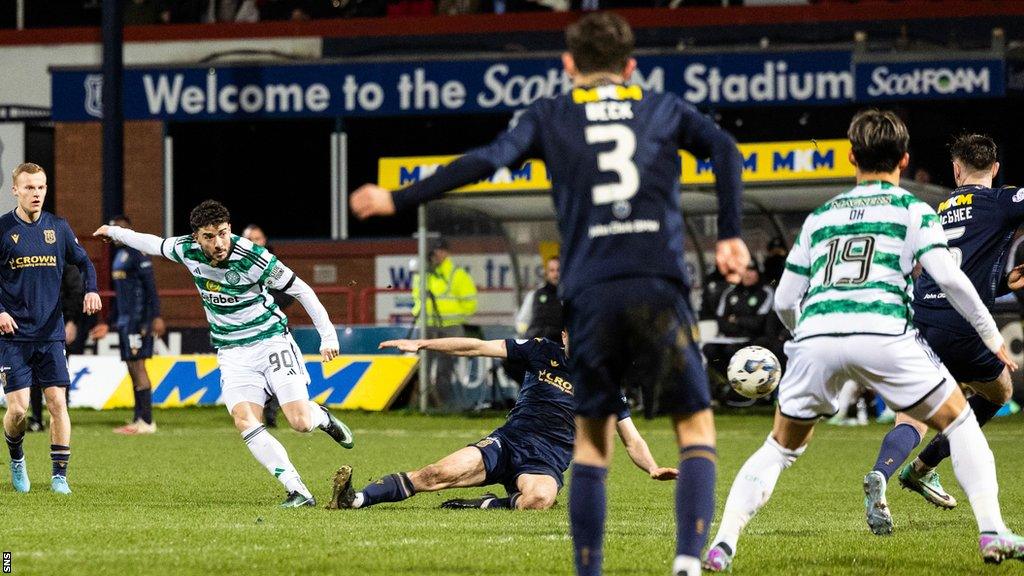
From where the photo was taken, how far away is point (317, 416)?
9.81 m

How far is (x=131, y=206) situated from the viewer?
2634cm

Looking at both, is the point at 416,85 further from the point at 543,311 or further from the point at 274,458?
the point at 274,458

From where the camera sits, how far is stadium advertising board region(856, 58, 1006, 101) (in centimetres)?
2239

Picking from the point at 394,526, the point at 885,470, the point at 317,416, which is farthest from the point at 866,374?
the point at 317,416

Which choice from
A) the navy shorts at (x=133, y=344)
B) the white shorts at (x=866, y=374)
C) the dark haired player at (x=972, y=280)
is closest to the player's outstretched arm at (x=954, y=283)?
the white shorts at (x=866, y=374)

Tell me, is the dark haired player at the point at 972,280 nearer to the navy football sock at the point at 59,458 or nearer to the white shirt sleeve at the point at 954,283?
the white shirt sleeve at the point at 954,283

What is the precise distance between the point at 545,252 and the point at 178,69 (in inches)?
296

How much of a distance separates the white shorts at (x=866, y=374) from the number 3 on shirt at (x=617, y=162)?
138 cm

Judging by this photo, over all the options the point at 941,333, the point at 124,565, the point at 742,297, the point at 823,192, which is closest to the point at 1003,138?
the point at 823,192

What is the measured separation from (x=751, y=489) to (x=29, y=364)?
5.68m

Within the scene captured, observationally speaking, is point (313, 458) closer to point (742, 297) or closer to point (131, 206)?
point (742, 297)

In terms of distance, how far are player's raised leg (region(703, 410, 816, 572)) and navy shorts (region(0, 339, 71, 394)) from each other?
17.8 ft

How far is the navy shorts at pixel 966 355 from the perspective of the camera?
817cm

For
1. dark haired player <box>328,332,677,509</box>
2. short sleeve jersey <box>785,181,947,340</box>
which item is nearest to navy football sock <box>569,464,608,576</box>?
short sleeve jersey <box>785,181,947,340</box>
